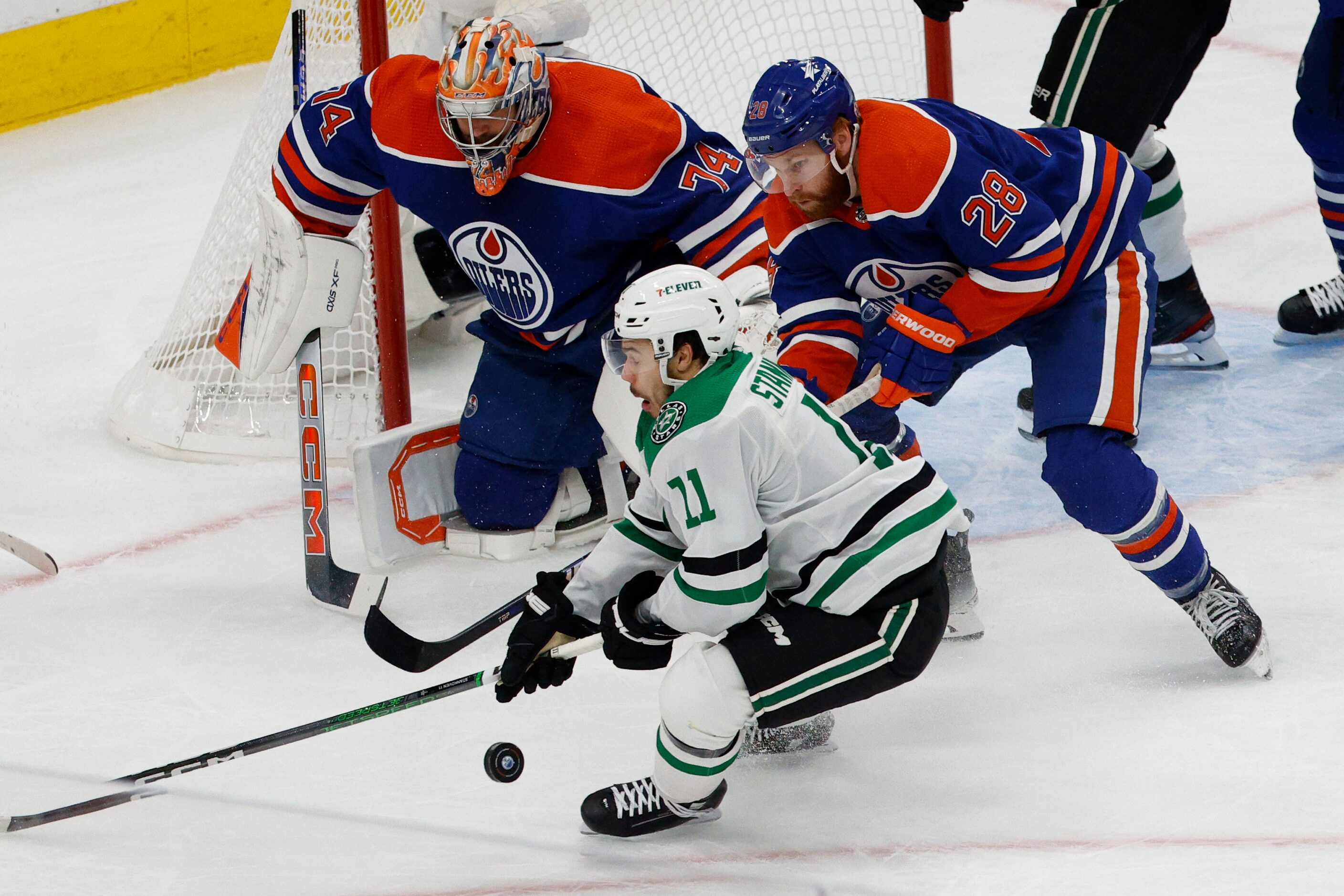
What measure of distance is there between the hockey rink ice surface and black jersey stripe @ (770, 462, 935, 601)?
1.17ft

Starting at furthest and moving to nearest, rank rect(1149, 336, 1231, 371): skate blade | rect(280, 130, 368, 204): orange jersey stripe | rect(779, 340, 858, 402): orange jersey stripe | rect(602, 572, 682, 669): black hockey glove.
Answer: rect(1149, 336, 1231, 371): skate blade
rect(280, 130, 368, 204): orange jersey stripe
rect(779, 340, 858, 402): orange jersey stripe
rect(602, 572, 682, 669): black hockey glove

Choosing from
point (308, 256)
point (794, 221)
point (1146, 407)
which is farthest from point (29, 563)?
point (1146, 407)

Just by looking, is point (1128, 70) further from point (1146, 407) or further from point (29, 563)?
point (29, 563)

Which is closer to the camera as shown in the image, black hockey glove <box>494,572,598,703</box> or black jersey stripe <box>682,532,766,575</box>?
black jersey stripe <box>682,532,766,575</box>

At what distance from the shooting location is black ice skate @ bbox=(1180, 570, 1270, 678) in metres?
2.51

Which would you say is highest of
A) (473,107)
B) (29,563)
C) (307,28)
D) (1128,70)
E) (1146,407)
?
(473,107)

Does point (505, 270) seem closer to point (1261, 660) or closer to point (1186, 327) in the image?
point (1261, 660)

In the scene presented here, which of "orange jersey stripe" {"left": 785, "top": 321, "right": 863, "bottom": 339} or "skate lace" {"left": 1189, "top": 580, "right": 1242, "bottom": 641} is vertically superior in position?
"orange jersey stripe" {"left": 785, "top": 321, "right": 863, "bottom": 339}

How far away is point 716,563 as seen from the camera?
2033 millimetres

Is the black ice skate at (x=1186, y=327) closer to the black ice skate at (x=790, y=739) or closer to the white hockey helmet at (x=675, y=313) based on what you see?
the black ice skate at (x=790, y=739)

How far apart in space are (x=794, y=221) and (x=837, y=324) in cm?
19

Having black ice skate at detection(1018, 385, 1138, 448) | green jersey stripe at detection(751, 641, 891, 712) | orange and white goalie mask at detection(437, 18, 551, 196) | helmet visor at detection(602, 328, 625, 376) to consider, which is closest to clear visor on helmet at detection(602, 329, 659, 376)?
helmet visor at detection(602, 328, 625, 376)

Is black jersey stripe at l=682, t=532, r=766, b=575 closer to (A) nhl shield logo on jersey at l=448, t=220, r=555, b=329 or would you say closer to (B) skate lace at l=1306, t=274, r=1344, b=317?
(A) nhl shield logo on jersey at l=448, t=220, r=555, b=329

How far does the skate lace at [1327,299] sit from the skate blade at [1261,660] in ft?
4.98
